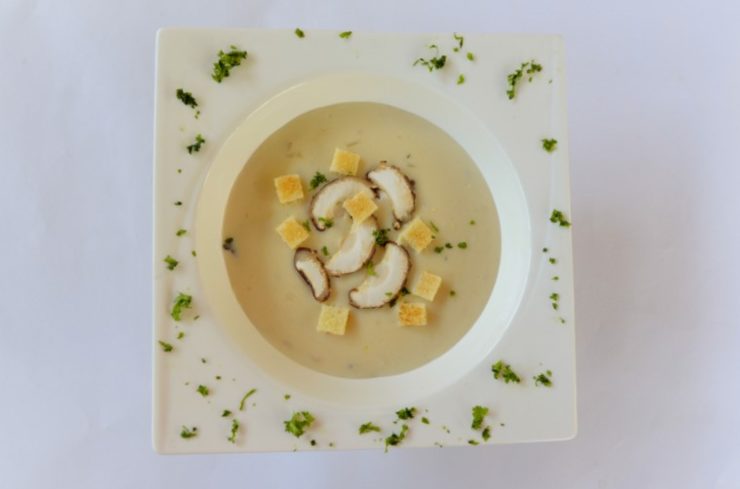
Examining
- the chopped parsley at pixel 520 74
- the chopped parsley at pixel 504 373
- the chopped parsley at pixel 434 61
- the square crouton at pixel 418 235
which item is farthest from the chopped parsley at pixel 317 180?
the chopped parsley at pixel 504 373

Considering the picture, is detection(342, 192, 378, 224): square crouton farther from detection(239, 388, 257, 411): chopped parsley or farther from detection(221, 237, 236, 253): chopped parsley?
detection(239, 388, 257, 411): chopped parsley

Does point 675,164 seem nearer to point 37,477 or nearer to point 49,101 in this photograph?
point 49,101

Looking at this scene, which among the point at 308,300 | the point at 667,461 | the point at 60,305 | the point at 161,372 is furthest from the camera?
the point at 667,461

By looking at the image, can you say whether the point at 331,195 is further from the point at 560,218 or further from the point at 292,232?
the point at 560,218

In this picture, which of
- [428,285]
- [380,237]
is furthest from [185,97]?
[428,285]

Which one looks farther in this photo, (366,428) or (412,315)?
(412,315)

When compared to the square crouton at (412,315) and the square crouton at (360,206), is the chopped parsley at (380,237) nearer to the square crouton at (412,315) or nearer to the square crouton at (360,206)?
the square crouton at (360,206)

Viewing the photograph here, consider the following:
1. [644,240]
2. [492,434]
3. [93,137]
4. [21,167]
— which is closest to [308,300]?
[492,434]
